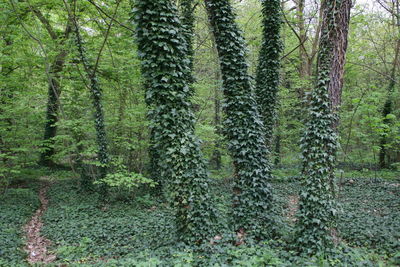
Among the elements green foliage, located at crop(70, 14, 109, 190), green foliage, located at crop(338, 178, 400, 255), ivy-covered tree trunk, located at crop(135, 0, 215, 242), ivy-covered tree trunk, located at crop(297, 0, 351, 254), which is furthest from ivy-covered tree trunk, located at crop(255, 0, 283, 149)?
green foliage, located at crop(70, 14, 109, 190)

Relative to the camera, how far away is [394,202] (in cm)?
817

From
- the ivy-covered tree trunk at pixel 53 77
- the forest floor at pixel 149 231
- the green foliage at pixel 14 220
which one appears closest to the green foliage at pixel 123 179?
the forest floor at pixel 149 231

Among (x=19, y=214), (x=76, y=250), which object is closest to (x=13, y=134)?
(x=19, y=214)

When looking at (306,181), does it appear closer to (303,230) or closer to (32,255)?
(303,230)

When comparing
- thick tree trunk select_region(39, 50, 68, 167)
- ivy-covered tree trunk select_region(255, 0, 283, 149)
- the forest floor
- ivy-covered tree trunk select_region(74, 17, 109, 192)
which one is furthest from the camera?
thick tree trunk select_region(39, 50, 68, 167)

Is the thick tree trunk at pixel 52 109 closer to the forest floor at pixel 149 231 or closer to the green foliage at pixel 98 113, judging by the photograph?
the forest floor at pixel 149 231

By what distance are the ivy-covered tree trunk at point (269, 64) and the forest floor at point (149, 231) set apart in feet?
9.00

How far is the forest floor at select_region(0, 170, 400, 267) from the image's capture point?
4305mm

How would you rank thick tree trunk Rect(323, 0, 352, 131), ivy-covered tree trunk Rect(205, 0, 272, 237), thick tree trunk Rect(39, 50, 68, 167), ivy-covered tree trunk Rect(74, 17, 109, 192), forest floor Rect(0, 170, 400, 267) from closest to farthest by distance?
forest floor Rect(0, 170, 400, 267) < thick tree trunk Rect(323, 0, 352, 131) < ivy-covered tree trunk Rect(205, 0, 272, 237) < ivy-covered tree trunk Rect(74, 17, 109, 192) < thick tree trunk Rect(39, 50, 68, 167)

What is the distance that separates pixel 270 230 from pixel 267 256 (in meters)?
1.38

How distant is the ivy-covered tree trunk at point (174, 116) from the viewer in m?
4.58

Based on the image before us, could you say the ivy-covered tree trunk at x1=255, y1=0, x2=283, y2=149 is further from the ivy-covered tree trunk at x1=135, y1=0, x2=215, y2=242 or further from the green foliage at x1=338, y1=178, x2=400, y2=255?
the green foliage at x1=338, y1=178, x2=400, y2=255

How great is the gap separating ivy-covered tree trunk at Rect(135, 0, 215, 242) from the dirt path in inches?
125

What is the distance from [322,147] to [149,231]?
183 inches
